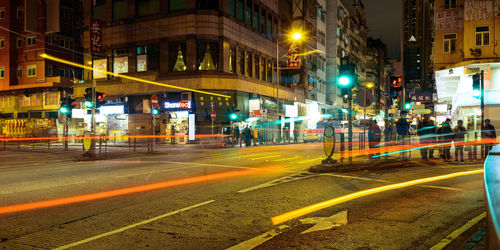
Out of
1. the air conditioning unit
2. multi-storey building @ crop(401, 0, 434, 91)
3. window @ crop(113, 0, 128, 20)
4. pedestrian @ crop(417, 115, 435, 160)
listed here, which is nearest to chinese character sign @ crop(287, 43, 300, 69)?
the air conditioning unit

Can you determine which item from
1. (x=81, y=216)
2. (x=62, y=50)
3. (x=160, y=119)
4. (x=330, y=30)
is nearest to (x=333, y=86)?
(x=330, y=30)

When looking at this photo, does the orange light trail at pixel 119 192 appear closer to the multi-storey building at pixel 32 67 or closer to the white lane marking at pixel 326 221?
the white lane marking at pixel 326 221

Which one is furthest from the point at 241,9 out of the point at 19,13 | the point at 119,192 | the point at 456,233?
the point at 456,233

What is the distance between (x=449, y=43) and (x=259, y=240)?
3408 centimetres

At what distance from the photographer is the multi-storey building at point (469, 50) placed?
30125mm

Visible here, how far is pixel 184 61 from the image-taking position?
37.8 metres

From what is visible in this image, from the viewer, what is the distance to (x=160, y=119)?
39844mm

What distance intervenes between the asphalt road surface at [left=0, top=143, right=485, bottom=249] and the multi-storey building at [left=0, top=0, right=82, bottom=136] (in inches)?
1661

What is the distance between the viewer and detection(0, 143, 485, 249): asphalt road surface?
5320mm

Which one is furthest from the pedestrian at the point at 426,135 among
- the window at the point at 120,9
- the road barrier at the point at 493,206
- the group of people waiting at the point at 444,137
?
the window at the point at 120,9

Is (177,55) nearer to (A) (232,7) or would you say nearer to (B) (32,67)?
(A) (232,7)

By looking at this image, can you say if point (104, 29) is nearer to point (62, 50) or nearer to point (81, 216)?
point (62, 50)

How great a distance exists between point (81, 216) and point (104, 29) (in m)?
38.5

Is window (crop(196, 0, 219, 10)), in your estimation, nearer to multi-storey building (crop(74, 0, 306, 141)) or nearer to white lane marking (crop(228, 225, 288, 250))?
multi-storey building (crop(74, 0, 306, 141))
